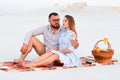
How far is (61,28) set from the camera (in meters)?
7.37

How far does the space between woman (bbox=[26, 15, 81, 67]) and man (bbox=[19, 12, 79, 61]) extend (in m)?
0.15

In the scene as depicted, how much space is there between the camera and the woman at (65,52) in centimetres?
708

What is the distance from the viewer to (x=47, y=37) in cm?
744

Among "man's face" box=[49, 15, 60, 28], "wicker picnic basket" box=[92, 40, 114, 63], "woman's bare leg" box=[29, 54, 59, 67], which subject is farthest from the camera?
"wicker picnic basket" box=[92, 40, 114, 63]

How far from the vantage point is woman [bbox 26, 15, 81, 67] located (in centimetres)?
708

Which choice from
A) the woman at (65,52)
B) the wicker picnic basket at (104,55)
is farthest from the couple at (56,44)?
the wicker picnic basket at (104,55)

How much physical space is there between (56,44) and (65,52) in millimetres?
309

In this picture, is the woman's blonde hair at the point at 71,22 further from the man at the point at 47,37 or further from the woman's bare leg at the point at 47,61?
the woman's bare leg at the point at 47,61

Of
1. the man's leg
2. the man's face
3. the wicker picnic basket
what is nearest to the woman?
the man's face

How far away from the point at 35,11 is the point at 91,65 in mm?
22053

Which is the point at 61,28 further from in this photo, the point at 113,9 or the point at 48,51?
the point at 113,9

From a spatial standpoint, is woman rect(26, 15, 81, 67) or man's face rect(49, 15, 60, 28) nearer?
woman rect(26, 15, 81, 67)

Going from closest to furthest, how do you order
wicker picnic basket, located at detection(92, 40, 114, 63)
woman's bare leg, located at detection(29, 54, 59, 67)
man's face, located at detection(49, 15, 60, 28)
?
woman's bare leg, located at detection(29, 54, 59, 67) < man's face, located at detection(49, 15, 60, 28) < wicker picnic basket, located at detection(92, 40, 114, 63)

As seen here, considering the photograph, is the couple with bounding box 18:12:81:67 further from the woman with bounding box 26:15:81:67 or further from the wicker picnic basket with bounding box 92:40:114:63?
the wicker picnic basket with bounding box 92:40:114:63
